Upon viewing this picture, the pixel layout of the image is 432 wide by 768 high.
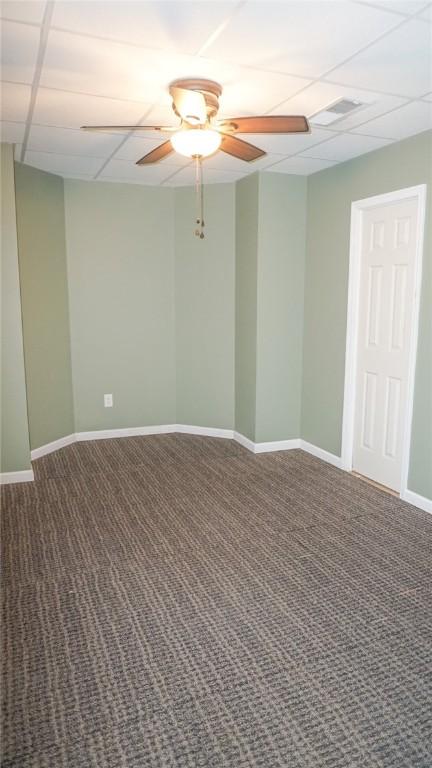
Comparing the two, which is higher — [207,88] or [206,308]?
[207,88]

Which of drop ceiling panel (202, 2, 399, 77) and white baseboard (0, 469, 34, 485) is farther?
white baseboard (0, 469, 34, 485)

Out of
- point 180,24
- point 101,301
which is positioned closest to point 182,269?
point 101,301

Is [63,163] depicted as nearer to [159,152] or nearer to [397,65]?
[159,152]

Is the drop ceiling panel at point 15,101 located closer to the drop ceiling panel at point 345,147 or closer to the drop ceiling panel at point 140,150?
the drop ceiling panel at point 140,150

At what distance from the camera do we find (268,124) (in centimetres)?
236

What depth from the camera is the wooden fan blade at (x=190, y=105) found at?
223 cm

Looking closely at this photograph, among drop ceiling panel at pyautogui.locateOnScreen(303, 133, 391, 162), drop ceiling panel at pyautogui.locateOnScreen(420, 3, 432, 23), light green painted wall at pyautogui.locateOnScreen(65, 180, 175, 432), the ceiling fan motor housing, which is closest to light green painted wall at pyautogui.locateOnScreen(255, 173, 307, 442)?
drop ceiling panel at pyautogui.locateOnScreen(303, 133, 391, 162)

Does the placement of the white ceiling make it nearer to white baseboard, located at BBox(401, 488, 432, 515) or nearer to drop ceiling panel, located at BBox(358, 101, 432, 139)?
drop ceiling panel, located at BBox(358, 101, 432, 139)

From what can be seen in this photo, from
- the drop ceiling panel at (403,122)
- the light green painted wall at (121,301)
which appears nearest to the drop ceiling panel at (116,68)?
the drop ceiling panel at (403,122)

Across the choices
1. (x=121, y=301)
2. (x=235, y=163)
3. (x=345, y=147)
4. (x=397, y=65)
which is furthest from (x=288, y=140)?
(x=121, y=301)

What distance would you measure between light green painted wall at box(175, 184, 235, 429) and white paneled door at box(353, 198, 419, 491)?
1.41 metres

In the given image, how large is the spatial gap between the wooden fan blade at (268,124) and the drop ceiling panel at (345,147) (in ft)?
3.73

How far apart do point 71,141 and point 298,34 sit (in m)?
1.95

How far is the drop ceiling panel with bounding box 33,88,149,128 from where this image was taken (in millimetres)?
2681
